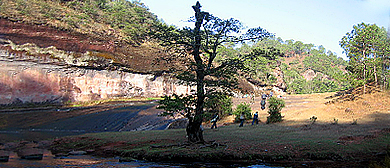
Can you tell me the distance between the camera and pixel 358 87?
3559cm

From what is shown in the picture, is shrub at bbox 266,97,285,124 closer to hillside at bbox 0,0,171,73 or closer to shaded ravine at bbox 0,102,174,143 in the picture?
shaded ravine at bbox 0,102,174,143

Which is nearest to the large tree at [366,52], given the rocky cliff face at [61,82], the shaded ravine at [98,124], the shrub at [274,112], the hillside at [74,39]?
the hillside at [74,39]

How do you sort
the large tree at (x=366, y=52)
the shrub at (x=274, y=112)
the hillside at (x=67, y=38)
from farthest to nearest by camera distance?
1. the hillside at (x=67, y=38)
2. the large tree at (x=366, y=52)
3. the shrub at (x=274, y=112)

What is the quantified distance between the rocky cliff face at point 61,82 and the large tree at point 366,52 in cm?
3155

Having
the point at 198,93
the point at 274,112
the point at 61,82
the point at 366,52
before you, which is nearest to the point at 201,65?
the point at 198,93

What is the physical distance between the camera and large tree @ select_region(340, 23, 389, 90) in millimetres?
33428

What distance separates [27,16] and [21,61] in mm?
10048

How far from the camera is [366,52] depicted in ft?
114

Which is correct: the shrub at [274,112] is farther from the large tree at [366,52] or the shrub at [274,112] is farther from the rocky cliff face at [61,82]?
the rocky cliff face at [61,82]

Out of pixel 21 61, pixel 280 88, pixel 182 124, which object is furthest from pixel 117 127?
pixel 280 88

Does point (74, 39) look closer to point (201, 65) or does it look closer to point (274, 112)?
point (274, 112)

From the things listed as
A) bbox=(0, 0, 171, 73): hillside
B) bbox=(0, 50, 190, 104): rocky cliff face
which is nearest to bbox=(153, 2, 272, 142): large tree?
bbox=(0, 0, 171, 73): hillside

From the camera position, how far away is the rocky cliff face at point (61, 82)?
40.4 m

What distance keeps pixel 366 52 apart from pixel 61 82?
44.1 meters
